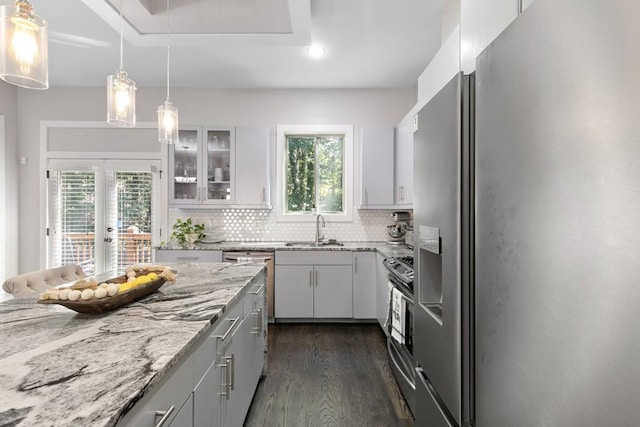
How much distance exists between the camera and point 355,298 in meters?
3.99

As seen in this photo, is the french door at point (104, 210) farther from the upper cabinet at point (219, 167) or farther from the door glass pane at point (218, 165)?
the door glass pane at point (218, 165)

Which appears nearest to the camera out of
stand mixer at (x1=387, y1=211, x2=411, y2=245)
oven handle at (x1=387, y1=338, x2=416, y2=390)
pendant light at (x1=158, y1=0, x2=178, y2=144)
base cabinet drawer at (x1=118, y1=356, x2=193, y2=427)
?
base cabinet drawer at (x1=118, y1=356, x2=193, y2=427)

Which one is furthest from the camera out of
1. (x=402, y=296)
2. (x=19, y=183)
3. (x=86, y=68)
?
(x=19, y=183)

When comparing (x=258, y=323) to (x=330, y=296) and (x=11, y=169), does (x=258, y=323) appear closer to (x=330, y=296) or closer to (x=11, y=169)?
(x=330, y=296)

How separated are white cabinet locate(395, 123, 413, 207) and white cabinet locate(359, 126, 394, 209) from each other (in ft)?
0.30

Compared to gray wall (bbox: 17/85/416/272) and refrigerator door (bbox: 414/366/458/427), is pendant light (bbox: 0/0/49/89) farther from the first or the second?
gray wall (bbox: 17/85/416/272)

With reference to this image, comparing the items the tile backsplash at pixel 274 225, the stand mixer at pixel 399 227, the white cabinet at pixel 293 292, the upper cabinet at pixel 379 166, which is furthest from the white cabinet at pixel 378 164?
the white cabinet at pixel 293 292

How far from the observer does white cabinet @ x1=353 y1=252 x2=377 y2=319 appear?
3.97 metres

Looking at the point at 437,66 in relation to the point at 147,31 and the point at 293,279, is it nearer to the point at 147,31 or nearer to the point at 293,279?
the point at 147,31

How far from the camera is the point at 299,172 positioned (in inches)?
185

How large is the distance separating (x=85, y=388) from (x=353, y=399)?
201cm

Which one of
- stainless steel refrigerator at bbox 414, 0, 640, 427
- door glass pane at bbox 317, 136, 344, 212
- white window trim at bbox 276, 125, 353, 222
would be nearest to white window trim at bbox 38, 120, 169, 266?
white window trim at bbox 276, 125, 353, 222

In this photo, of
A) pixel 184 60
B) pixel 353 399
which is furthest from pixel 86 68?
pixel 353 399

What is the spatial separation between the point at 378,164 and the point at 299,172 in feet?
3.49
